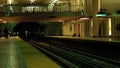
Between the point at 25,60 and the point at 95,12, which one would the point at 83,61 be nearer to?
the point at 25,60

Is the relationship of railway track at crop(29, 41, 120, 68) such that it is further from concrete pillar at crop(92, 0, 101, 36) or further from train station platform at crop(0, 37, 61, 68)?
concrete pillar at crop(92, 0, 101, 36)

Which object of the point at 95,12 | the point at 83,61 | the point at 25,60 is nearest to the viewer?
the point at 25,60

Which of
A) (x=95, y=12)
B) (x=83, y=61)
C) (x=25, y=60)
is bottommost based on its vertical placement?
(x=83, y=61)

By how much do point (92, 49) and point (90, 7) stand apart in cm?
1773

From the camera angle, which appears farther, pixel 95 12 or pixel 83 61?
pixel 95 12

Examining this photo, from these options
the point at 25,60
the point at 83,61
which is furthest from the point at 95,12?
the point at 25,60

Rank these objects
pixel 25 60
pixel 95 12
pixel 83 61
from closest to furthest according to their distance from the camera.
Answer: pixel 25 60 < pixel 83 61 < pixel 95 12

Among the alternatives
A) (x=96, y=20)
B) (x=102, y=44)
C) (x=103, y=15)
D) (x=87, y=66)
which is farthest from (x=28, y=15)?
(x=87, y=66)

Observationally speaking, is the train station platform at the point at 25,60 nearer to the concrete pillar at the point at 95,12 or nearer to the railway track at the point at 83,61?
the railway track at the point at 83,61

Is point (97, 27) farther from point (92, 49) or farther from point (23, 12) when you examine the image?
point (92, 49)

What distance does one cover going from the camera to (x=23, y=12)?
4934 centimetres

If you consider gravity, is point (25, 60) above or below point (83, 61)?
above

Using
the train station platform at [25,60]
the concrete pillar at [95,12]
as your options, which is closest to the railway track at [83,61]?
the train station platform at [25,60]

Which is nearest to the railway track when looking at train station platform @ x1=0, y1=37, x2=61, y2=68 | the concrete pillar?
train station platform @ x1=0, y1=37, x2=61, y2=68
